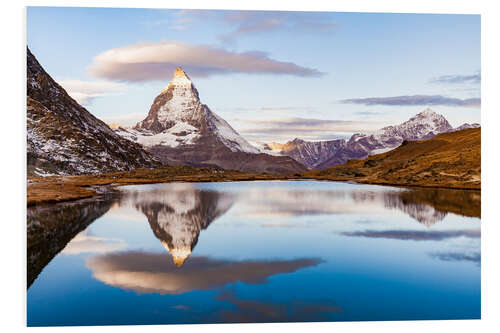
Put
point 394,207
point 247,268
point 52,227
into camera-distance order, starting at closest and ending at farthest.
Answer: point 247,268, point 52,227, point 394,207

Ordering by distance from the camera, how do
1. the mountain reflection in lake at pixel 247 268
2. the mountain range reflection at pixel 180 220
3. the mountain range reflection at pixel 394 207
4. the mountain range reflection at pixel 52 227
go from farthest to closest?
1. the mountain range reflection at pixel 394 207
2. the mountain range reflection at pixel 180 220
3. the mountain range reflection at pixel 52 227
4. the mountain reflection in lake at pixel 247 268

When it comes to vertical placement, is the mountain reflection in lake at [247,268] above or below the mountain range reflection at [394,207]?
below

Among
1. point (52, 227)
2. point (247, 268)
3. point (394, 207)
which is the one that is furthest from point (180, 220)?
point (394, 207)

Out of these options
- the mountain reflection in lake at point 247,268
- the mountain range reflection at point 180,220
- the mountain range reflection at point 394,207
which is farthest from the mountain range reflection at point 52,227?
the mountain range reflection at point 394,207

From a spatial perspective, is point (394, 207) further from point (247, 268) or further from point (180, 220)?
point (247, 268)

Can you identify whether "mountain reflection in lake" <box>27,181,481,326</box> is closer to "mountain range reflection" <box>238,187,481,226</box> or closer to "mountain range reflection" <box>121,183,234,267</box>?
"mountain range reflection" <box>121,183,234,267</box>

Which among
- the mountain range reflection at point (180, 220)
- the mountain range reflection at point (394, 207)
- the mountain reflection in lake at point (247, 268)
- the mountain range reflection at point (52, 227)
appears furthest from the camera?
the mountain range reflection at point (394, 207)

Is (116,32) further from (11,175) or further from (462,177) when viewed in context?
(462,177)

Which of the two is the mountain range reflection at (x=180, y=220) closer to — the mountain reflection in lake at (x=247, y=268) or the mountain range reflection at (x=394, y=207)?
the mountain reflection in lake at (x=247, y=268)
